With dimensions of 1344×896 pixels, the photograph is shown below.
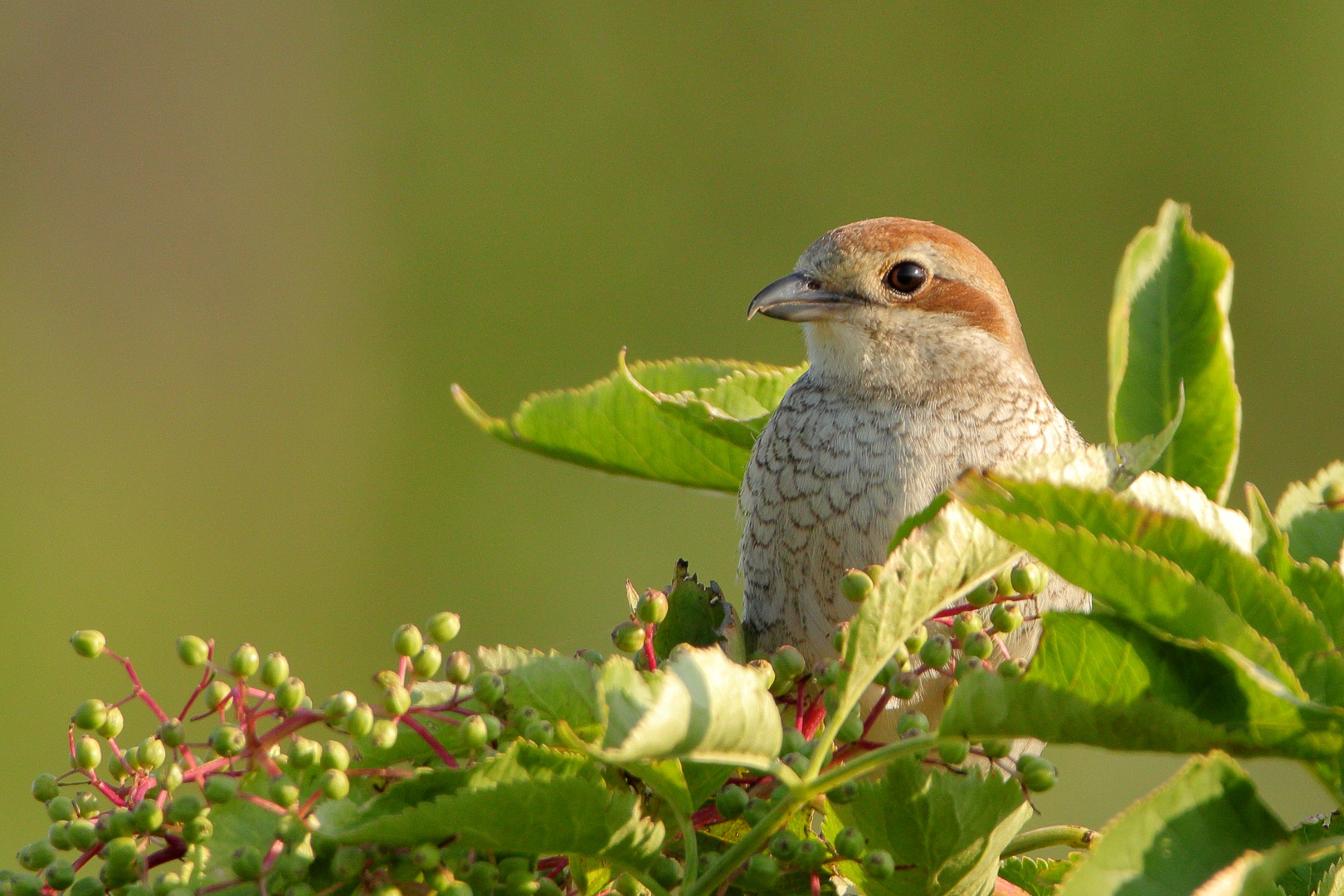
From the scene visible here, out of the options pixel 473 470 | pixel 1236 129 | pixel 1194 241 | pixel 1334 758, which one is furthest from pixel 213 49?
pixel 1334 758

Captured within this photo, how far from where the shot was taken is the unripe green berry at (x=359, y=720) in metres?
Answer: 1.23

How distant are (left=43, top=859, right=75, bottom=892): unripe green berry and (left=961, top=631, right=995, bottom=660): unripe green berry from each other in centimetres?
87

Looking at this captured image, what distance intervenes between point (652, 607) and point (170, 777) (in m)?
0.47

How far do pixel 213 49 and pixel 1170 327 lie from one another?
970cm

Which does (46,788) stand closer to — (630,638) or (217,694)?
(217,694)

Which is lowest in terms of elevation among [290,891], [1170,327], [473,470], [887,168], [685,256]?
[290,891]

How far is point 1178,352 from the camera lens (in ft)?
6.31

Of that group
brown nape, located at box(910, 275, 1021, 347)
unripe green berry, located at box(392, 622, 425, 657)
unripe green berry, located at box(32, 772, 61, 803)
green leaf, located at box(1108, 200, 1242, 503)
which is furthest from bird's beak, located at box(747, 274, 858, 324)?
unripe green berry, located at box(32, 772, 61, 803)

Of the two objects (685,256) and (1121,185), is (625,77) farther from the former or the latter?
(1121,185)

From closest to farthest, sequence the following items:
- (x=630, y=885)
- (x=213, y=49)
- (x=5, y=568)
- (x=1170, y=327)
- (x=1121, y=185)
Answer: (x=630, y=885), (x=1170, y=327), (x=5, y=568), (x=1121, y=185), (x=213, y=49)

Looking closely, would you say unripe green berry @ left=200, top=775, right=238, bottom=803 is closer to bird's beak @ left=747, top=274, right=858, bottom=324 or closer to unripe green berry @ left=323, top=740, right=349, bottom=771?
unripe green berry @ left=323, top=740, right=349, bottom=771

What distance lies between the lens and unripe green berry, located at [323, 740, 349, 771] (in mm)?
1244

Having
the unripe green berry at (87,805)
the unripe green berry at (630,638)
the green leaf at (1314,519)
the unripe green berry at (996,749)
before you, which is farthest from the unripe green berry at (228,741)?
the green leaf at (1314,519)

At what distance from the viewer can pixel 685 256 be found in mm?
9672
